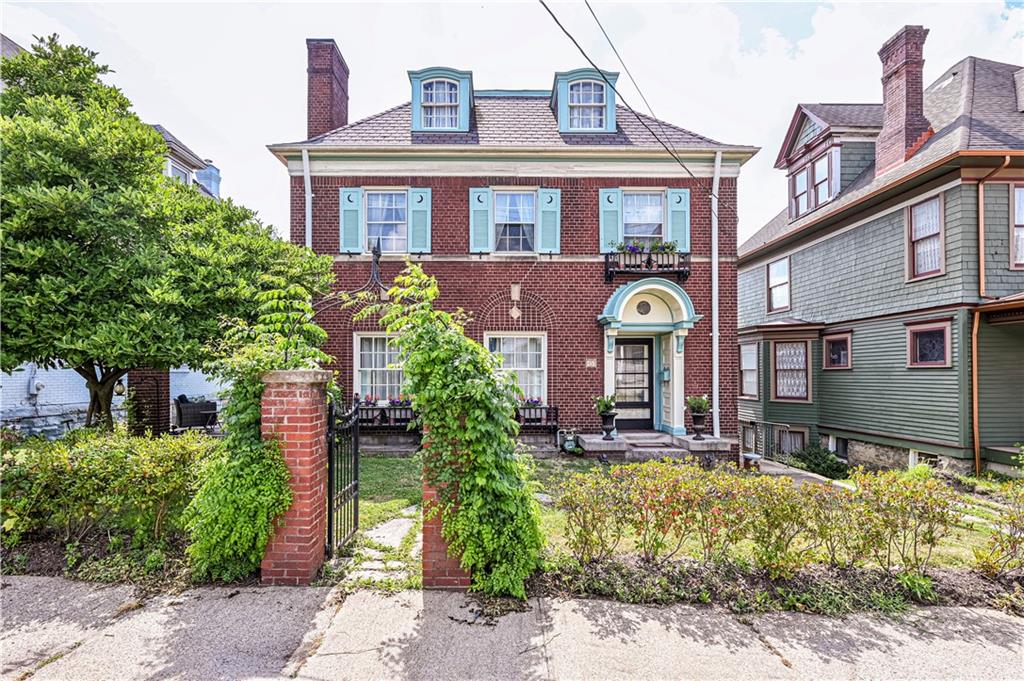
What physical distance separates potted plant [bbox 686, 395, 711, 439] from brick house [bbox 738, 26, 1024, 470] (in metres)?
4.85

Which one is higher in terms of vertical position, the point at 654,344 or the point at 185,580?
the point at 654,344

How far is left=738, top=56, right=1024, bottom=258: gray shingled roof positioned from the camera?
31.2 feet

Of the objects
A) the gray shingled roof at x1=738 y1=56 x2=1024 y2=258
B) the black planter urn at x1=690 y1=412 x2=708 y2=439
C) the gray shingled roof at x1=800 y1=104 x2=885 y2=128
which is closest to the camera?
the gray shingled roof at x1=738 y1=56 x2=1024 y2=258

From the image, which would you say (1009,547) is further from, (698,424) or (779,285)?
(779,285)

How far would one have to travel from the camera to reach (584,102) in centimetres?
1144

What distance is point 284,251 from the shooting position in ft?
24.2

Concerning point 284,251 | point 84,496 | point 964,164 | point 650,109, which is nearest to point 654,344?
Answer: point 650,109

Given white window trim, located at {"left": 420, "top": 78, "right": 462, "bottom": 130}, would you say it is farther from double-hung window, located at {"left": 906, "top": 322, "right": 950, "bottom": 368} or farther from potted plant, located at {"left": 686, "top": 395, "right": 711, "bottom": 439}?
double-hung window, located at {"left": 906, "top": 322, "right": 950, "bottom": 368}

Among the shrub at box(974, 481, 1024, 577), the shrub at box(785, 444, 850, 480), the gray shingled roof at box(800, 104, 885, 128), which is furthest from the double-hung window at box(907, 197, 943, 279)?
the shrub at box(974, 481, 1024, 577)

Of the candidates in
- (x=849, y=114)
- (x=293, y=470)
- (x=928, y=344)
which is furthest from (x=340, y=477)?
(x=849, y=114)

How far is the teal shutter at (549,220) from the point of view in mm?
10742

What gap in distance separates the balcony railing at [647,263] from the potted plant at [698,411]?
292 centimetres

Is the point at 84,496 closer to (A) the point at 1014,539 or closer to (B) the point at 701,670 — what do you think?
(B) the point at 701,670

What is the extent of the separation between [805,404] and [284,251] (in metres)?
13.9
